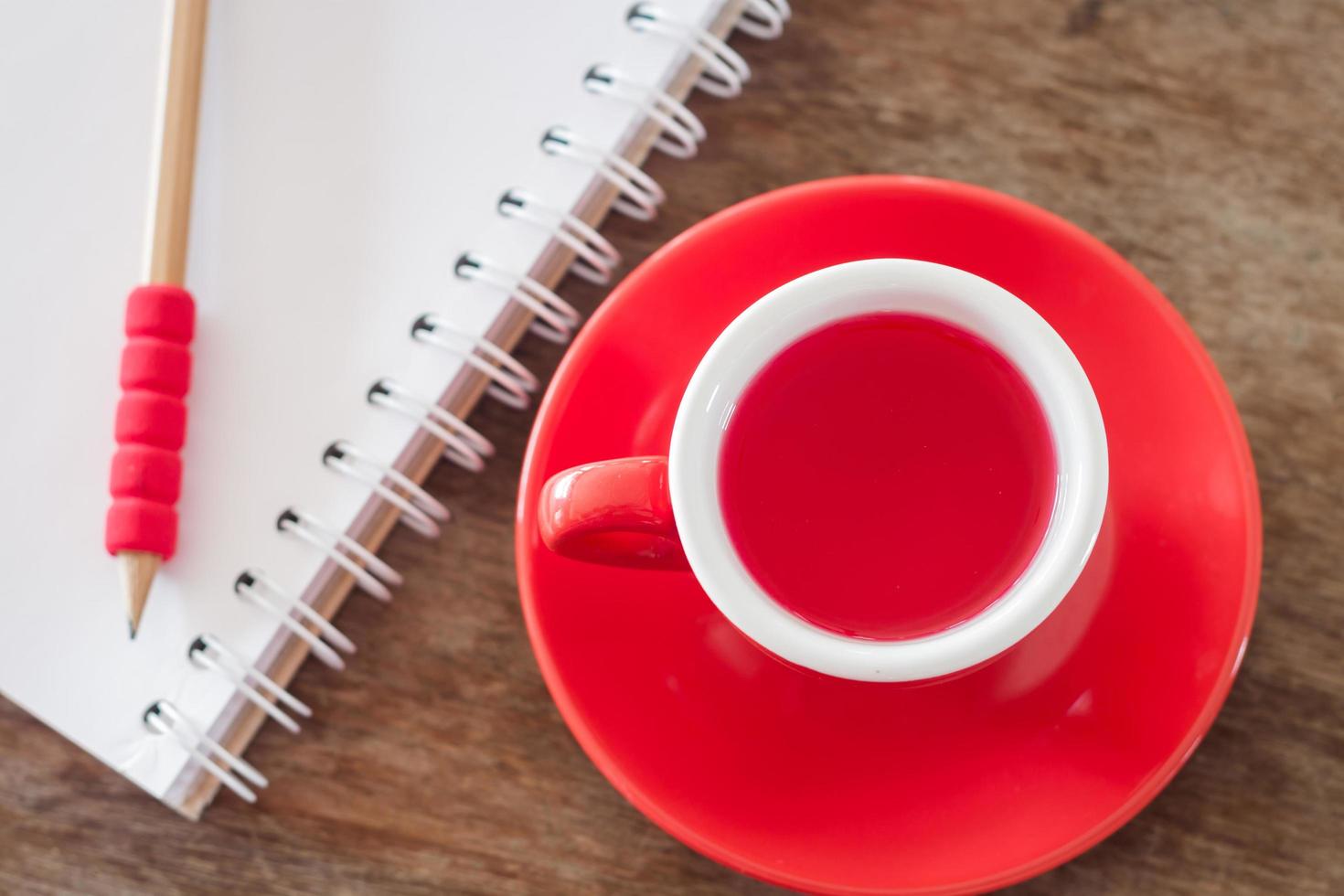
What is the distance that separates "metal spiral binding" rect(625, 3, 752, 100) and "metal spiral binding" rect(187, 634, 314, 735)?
1.85 ft

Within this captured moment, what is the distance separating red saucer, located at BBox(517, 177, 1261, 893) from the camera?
67cm

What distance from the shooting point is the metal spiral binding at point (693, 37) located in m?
0.83

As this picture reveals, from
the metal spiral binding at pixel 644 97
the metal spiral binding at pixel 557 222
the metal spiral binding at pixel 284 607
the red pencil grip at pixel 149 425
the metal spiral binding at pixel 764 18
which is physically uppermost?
the metal spiral binding at pixel 764 18

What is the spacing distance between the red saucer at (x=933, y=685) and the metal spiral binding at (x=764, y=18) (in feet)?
0.75

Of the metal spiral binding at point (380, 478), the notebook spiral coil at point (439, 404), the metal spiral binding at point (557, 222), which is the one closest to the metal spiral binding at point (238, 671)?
the notebook spiral coil at point (439, 404)

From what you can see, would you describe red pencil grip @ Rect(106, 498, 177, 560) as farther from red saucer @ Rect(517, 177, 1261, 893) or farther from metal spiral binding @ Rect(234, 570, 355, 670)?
red saucer @ Rect(517, 177, 1261, 893)

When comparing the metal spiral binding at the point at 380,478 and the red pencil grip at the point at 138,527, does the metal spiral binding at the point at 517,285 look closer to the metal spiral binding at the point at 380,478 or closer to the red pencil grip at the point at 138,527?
the metal spiral binding at the point at 380,478

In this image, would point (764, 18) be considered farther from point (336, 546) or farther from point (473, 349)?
point (336, 546)

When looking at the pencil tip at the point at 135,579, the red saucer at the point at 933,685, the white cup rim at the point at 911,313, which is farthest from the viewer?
the pencil tip at the point at 135,579

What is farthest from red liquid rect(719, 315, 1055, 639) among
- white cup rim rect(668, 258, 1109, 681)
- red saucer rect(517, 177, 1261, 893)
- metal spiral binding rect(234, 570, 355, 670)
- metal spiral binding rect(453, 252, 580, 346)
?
metal spiral binding rect(234, 570, 355, 670)

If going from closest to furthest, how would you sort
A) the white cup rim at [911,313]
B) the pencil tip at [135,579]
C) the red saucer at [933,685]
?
the white cup rim at [911,313], the red saucer at [933,685], the pencil tip at [135,579]

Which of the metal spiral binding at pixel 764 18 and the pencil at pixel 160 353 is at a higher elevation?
the metal spiral binding at pixel 764 18

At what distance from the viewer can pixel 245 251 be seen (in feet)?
2.69

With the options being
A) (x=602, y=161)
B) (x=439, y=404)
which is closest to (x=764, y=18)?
(x=602, y=161)
